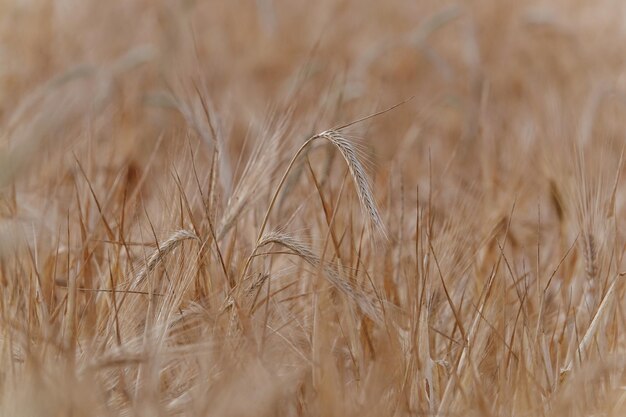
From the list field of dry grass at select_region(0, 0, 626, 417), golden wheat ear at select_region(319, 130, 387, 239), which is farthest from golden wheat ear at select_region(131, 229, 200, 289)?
golden wheat ear at select_region(319, 130, 387, 239)

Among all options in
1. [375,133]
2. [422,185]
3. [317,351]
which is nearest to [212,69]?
[375,133]

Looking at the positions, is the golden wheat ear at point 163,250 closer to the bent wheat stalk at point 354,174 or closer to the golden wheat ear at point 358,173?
the bent wheat stalk at point 354,174

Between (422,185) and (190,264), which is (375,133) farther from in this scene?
(190,264)

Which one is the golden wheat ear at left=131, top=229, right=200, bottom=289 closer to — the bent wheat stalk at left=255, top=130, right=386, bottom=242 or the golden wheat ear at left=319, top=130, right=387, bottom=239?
the bent wheat stalk at left=255, top=130, right=386, bottom=242

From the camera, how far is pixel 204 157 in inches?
76.9

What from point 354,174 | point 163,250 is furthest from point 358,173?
point 163,250

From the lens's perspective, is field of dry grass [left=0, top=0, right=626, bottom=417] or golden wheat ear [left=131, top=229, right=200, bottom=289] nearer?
field of dry grass [left=0, top=0, right=626, bottom=417]

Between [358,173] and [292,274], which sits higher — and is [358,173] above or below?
above

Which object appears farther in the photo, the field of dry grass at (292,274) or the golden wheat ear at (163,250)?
the golden wheat ear at (163,250)

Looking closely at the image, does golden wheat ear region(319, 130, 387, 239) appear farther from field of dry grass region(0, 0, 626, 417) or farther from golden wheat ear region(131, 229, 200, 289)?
golden wheat ear region(131, 229, 200, 289)

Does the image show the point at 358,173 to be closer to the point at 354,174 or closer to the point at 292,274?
the point at 354,174

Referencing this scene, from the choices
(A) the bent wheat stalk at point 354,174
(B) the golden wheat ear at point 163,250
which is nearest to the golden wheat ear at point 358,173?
(A) the bent wheat stalk at point 354,174

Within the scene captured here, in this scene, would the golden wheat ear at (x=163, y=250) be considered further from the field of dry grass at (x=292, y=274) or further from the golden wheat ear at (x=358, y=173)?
the golden wheat ear at (x=358, y=173)

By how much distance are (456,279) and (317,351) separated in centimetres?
32
